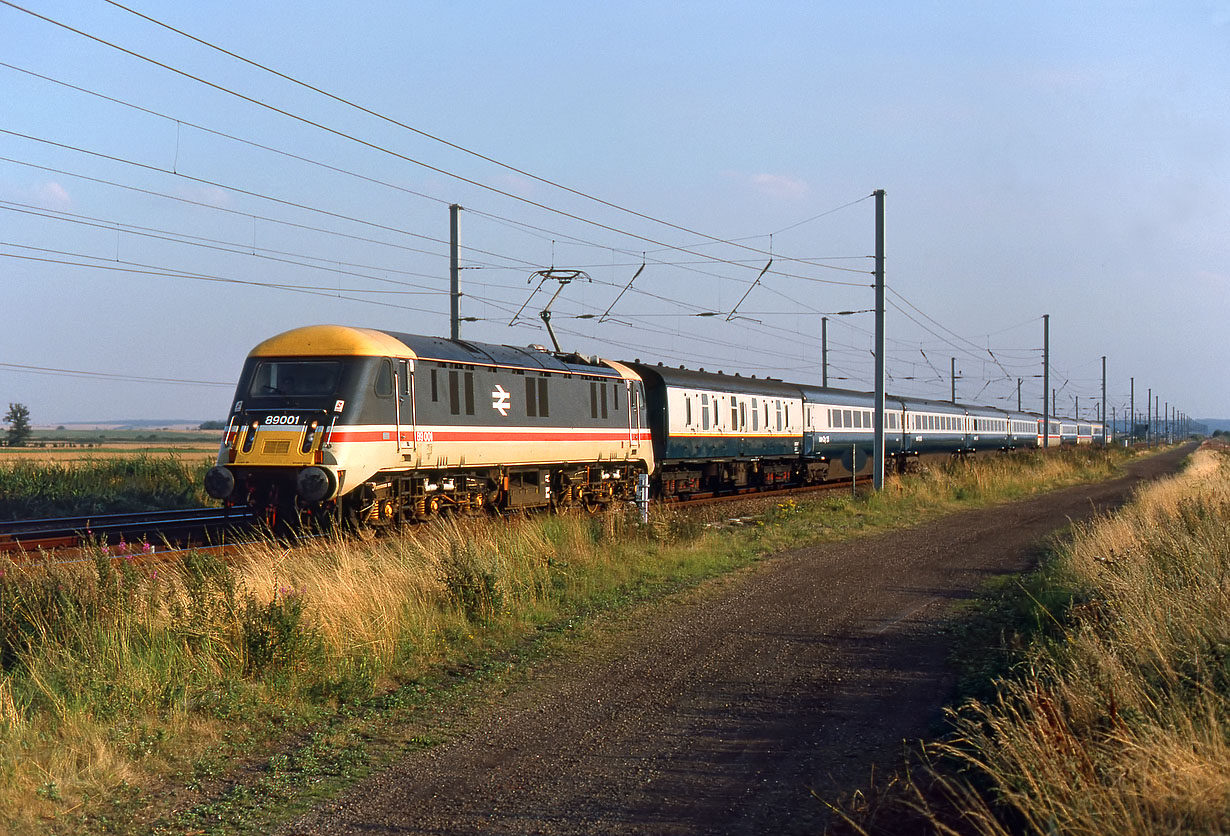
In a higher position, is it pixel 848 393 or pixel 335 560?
pixel 848 393

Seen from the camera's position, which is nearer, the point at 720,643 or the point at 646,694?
the point at 646,694

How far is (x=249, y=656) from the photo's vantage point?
7777 millimetres

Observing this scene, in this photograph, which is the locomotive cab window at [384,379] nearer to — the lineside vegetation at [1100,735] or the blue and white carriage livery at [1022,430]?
the lineside vegetation at [1100,735]

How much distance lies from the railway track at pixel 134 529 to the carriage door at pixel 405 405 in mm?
2740

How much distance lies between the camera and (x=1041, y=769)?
190 inches

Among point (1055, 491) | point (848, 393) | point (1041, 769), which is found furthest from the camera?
point (848, 393)

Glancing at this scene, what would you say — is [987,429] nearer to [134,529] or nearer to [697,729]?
[134,529]

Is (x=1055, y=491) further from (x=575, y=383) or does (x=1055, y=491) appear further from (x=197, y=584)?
(x=197, y=584)

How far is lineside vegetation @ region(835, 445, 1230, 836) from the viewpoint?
430 centimetres

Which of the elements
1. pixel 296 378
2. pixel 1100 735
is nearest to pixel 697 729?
pixel 1100 735

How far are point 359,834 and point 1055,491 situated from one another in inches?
1219

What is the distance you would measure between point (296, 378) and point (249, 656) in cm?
812

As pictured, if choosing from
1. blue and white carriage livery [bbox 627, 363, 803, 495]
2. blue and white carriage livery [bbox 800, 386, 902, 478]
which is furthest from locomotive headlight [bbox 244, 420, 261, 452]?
blue and white carriage livery [bbox 800, 386, 902, 478]

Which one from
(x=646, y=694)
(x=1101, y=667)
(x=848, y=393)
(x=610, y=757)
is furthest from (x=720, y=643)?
(x=848, y=393)
